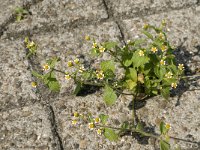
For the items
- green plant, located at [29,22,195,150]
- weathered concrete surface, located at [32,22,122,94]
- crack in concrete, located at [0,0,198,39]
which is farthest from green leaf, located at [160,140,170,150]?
crack in concrete, located at [0,0,198,39]

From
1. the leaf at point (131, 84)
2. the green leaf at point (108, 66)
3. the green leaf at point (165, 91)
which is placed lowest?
the green leaf at point (165, 91)

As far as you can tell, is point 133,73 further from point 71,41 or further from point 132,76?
point 71,41

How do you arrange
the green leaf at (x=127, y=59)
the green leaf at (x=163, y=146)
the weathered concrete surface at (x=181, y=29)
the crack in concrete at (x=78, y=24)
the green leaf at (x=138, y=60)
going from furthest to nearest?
1. the crack in concrete at (x=78, y=24)
2. the weathered concrete surface at (x=181, y=29)
3. the green leaf at (x=127, y=59)
4. the green leaf at (x=138, y=60)
5. the green leaf at (x=163, y=146)

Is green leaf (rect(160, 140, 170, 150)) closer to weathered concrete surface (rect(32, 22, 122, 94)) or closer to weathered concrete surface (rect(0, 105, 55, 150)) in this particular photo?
weathered concrete surface (rect(0, 105, 55, 150))

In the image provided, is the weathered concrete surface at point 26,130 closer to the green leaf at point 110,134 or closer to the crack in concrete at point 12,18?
the green leaf at point 110,134

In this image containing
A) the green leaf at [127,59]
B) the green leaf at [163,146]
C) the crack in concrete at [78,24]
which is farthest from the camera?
the crack in concrete at [78,24]

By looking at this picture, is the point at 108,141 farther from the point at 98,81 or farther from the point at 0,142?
the point at 0,142

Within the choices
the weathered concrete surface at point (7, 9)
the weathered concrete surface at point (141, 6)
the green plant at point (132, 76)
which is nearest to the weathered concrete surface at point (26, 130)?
the green plant at point (132, 76)
